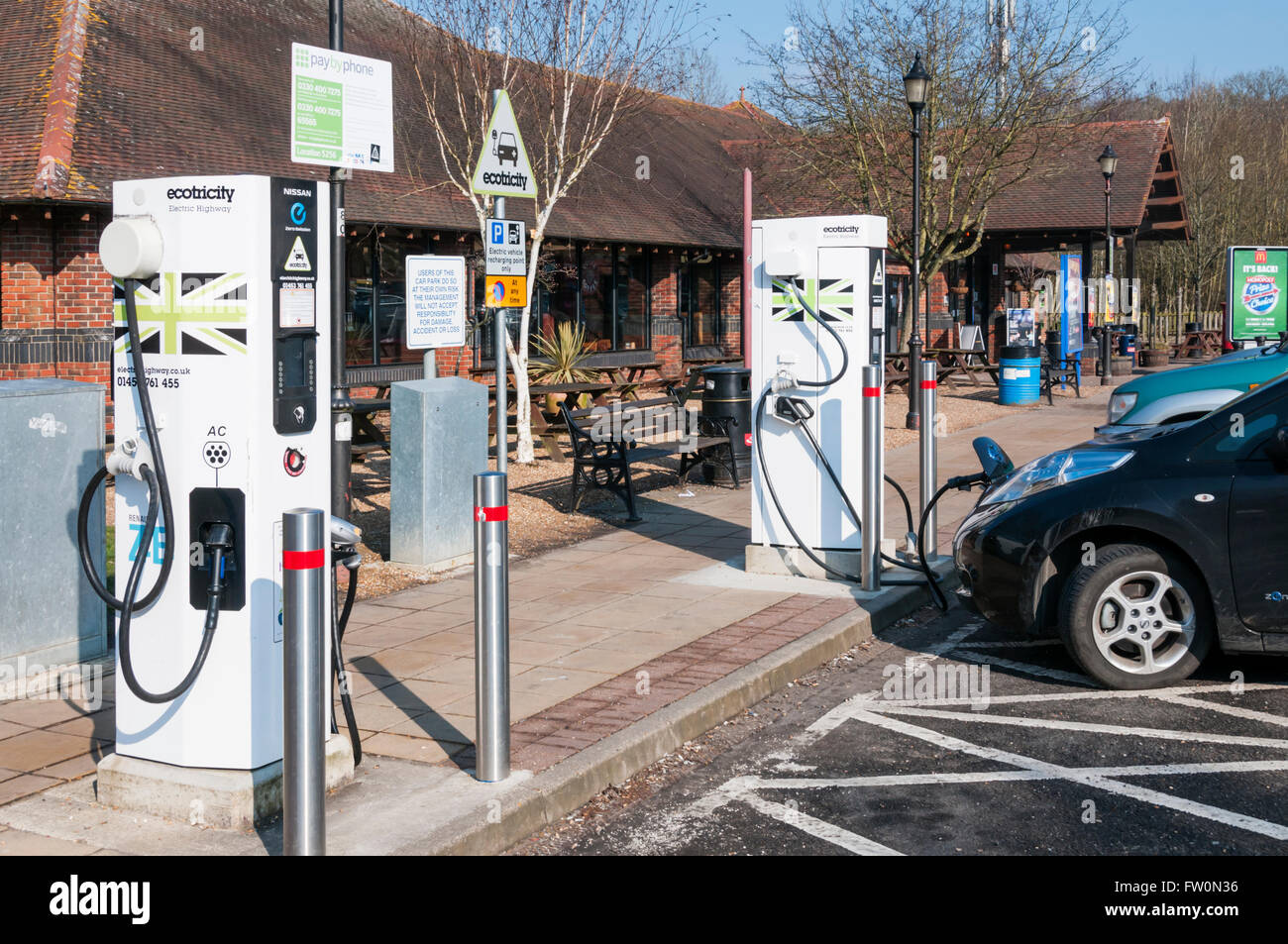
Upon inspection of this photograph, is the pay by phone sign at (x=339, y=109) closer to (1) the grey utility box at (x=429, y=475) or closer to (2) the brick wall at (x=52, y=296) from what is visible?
(1) the grey utility box at (x=429, y=475)

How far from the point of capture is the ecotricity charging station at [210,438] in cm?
463

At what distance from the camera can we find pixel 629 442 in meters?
12.2

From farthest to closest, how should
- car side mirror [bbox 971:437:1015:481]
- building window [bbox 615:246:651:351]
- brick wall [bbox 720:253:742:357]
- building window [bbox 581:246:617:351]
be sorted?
brick wall [bbox 720:253:742:357] < building window [bbox 615:246:651:351] < building window [bbox 581:246:617:351] < car side mirror [bbox 971:437:1015:481]

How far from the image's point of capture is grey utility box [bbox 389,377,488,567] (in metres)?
9.48

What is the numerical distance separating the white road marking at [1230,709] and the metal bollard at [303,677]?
13.9 ft

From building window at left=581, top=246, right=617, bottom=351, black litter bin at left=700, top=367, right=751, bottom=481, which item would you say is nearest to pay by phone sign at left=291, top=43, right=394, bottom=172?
black litter bin at left=700, top=367, right=751, bottom=481

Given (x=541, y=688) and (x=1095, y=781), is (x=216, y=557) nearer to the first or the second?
(x=541, y=688)

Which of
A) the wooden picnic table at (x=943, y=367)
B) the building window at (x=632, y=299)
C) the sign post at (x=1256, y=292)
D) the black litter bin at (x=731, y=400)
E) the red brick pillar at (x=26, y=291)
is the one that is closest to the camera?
the black litter bin at (x=731, y=400)

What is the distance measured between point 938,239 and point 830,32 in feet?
14.1

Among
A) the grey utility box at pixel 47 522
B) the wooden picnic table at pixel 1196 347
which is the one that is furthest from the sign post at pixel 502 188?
the wooden picnic table at pixel 1196 347

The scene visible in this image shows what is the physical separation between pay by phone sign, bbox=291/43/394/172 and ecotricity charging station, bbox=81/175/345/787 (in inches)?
130

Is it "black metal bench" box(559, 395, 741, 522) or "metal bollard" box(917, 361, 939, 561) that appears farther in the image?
"black metal bench" box(559, 395, 741, 522)

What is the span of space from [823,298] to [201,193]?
4951mm

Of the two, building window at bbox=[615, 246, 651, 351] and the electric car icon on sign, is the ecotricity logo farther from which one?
building window at bbox=[615, 246, 651, 351]
